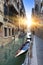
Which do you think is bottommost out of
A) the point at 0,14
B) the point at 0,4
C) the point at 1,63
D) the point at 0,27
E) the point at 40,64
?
the point at 1,63

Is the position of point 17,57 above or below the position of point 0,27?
below

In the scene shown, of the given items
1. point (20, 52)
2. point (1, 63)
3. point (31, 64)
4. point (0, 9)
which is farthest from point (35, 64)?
point (0, 9)

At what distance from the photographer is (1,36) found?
578 cm

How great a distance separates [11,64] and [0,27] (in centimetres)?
264

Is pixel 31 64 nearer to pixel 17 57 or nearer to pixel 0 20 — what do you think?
pixel 17 57

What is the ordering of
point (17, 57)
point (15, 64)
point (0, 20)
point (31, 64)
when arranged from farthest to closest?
point (0, 20), point (17, 57), point (15, 64), point (31, 64)

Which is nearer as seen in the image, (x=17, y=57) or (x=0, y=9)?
(x=17, y=57)

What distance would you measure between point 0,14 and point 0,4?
0.39 meters

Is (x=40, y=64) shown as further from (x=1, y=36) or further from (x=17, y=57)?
(x=1, y=36)

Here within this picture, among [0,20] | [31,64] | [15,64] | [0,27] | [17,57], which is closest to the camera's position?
[31,64]

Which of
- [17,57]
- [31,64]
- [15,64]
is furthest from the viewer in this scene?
[17,57]

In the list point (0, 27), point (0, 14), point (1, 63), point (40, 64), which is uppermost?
point (0, 14)

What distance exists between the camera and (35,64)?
6.68 feet

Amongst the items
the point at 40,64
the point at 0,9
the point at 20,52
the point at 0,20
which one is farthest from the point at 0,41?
the point at 40,64
